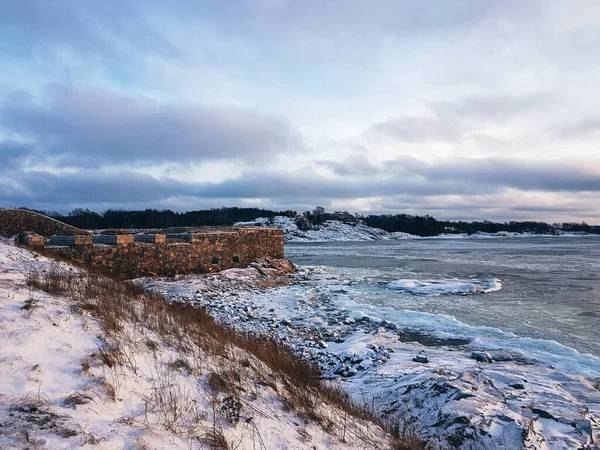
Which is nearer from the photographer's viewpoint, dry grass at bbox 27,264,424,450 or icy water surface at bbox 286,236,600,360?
dry grass at bbox 27,264,424,450

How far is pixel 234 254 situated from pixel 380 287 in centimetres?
705

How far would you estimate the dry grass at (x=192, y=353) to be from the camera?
4.08 m

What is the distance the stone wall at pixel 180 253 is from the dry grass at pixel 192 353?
243 inches

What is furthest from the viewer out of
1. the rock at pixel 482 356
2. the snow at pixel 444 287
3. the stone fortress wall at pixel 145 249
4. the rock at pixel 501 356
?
the snow at pixel 444 287

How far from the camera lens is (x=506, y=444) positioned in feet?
14.3

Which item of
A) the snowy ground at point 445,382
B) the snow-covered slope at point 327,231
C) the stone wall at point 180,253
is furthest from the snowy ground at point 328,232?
the snowy ground at point 445,382

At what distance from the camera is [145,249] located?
1527cm

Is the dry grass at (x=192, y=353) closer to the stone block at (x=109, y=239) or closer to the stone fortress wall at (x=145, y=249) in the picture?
the stone fortress wall at (x=145, y=249)

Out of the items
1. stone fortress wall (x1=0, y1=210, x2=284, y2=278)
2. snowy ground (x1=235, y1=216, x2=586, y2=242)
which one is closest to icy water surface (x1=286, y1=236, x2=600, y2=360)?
stone fortress wall (x1=0, y1=210, x2=284, y2=278)

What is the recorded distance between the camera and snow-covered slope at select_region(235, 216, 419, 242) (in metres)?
98.9

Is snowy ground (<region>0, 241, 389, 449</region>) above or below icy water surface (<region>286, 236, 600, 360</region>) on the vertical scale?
above

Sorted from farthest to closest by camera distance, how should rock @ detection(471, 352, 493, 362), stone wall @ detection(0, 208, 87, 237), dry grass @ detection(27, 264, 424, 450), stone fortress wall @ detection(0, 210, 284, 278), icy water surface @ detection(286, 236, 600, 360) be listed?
stone wall @ detection(0, 208, 87, 237), stone fortress wall @ detection(0, 210, 284, 278), icy water surface @ detection(286, 236, 600, 360), rock @ detection(471, 352, 493, 362), dry grass @ detection(27, 264, 424, 450)

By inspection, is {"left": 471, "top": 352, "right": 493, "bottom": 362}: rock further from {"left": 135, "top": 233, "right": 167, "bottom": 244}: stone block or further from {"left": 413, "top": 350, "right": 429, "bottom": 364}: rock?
{"left": 135, "top": 233, "right": 167, "bottom": 244}: stone block

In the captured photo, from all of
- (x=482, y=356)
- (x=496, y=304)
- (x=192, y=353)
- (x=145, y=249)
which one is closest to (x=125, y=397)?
(x=192, y=353)
